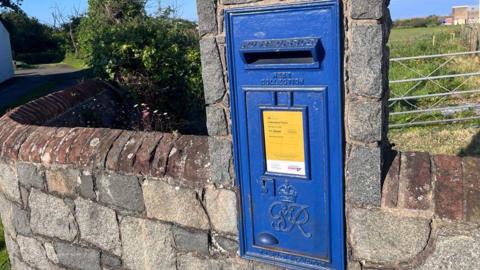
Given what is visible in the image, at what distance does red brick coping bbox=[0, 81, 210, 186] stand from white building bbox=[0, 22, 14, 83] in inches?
1009

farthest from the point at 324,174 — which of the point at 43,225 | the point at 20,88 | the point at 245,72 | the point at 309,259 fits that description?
the point at 20,88

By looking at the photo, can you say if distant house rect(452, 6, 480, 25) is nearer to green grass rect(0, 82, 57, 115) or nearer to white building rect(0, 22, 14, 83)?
green grass rect(0, 82, 57, 115)

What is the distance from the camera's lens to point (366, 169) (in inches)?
85.5

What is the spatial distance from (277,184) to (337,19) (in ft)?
2.83

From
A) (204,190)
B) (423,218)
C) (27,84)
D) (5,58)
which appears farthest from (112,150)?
(5,58)

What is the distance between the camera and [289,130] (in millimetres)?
2275

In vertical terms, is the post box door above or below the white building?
below

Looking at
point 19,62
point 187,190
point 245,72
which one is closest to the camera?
point 245,72

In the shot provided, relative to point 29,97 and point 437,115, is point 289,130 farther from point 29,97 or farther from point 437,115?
point 29,97

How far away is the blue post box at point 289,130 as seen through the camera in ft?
6.94

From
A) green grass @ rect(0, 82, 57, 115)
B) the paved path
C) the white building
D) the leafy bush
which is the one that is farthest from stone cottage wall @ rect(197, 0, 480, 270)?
the white building

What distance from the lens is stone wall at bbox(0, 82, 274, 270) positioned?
106 inches

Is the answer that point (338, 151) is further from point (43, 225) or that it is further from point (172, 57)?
point (172, 57)

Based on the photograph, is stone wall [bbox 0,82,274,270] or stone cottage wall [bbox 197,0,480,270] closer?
stone cottage wall [bbox 197,0,480,270]
